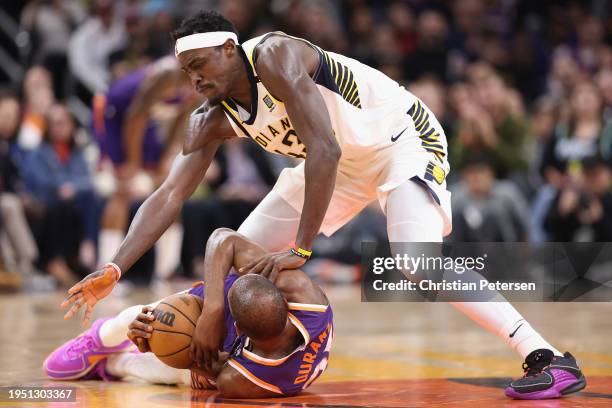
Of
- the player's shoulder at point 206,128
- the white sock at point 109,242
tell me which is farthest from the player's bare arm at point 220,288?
the white sock at point 109,242

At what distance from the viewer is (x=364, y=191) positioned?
5.16 metres

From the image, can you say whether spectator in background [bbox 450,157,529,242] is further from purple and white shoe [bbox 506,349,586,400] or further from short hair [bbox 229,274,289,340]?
short hair [bbox 229,274,289,340]

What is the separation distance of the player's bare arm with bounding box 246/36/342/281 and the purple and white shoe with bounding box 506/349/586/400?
3.72 ft

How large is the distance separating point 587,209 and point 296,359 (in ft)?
23.6

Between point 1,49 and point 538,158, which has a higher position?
point 1,49

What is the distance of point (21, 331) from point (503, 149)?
6849 mm

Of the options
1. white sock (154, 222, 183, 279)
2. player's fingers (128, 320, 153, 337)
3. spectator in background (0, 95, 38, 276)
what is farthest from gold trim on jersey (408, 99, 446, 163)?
spectator in background (0, 95, 38, 276)

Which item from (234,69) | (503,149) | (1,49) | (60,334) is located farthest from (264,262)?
(1,49)

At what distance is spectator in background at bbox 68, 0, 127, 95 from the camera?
40.7ft

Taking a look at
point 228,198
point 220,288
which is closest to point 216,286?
point 220,288

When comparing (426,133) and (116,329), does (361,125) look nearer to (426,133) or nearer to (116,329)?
(426,133)

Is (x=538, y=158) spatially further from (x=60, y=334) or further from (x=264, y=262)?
(x=264, y=262)

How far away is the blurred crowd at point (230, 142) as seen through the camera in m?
10.5

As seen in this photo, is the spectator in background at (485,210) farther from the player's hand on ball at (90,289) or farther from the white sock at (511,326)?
the player's hand on ball at (90,289)
